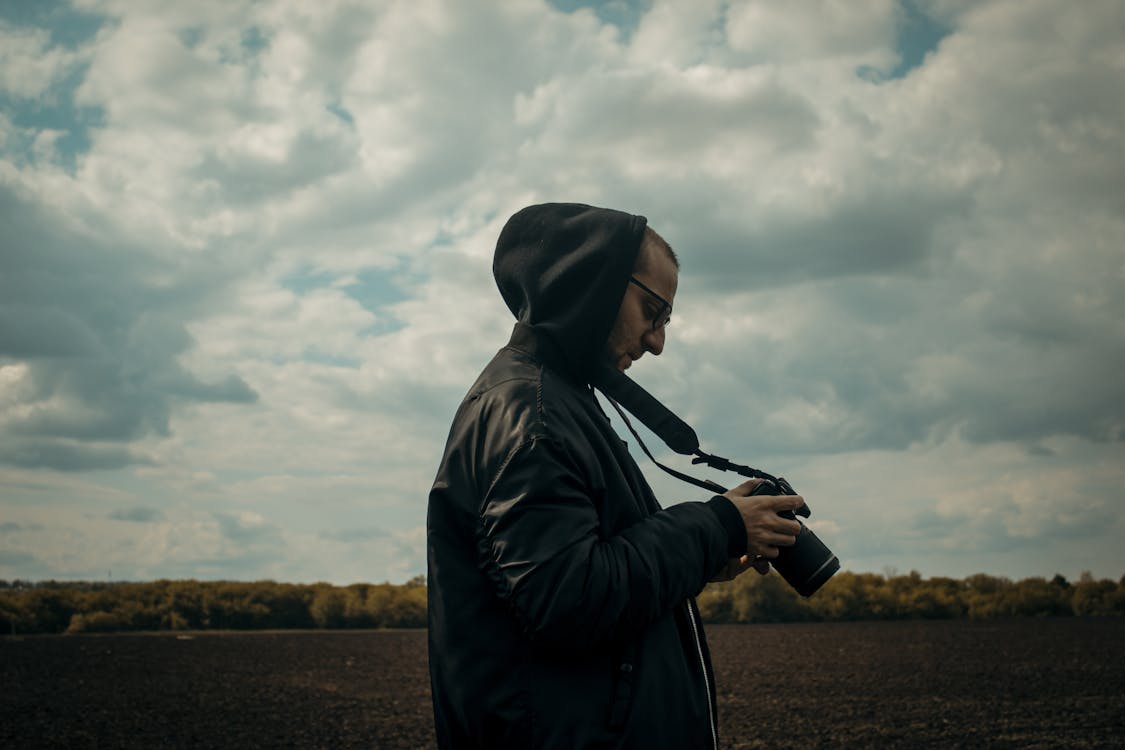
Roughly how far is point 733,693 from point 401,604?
29885 millimetres

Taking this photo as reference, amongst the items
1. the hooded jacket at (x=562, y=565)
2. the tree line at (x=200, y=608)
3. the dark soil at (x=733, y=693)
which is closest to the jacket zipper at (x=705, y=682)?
the hooded jacket at (x=562, y=565)

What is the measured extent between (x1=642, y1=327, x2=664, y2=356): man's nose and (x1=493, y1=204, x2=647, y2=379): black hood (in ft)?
0.54

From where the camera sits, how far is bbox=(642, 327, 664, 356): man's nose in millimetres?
2473

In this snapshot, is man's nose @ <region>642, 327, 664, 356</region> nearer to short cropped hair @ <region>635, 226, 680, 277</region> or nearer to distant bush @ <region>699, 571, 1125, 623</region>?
short cropped hair @ <region>635, 226, 680, 277</region>

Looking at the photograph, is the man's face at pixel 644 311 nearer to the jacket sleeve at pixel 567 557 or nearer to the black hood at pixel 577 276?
the black hood at pixel 577 276

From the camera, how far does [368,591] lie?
50.8 m

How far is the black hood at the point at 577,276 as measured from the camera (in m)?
2.30

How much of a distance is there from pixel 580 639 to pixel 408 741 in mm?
11416

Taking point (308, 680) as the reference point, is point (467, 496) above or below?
above

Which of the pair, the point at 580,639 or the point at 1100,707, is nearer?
the point at 580,639

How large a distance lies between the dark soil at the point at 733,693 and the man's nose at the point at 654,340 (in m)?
10.1

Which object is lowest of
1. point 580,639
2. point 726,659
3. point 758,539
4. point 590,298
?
point 726,659

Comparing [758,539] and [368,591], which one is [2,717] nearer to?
[758,539]

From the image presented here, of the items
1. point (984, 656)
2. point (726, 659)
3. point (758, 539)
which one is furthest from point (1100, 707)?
point (758, 539)
